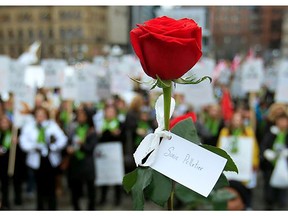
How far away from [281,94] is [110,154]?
2447 mm

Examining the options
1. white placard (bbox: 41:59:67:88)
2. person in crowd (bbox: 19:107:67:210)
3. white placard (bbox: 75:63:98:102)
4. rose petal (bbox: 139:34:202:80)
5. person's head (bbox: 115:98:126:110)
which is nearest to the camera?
rose petal (bbox: 139:34:202:80)

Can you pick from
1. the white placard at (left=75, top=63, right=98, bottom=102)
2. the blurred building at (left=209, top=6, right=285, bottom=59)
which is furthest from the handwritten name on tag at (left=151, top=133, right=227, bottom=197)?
the blurred building at (left=209, top=6, right=285, bottom=59)

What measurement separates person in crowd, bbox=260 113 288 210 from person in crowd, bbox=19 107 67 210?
231cm

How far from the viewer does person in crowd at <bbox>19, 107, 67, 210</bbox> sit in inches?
232

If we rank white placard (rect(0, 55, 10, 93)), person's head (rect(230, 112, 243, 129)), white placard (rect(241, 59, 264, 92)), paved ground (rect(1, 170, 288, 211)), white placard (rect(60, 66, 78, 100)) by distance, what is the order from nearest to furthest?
person's head (rect(230, 112, 243, 129)) → white placard (rect(0, 55, 10, 93)) → paved ground (rect(1, 170, 288, 211)) → white placard (rect(241, 59, 264, 92)) → white placard (rect(60, 66, 78, 100))

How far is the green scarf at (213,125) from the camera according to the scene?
6.64m

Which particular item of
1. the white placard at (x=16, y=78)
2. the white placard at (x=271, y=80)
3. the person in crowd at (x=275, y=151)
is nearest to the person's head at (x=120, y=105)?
the white placard at (x=16, y=78)

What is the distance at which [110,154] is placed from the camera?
20.8ft

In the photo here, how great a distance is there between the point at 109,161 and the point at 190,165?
5.38 metres

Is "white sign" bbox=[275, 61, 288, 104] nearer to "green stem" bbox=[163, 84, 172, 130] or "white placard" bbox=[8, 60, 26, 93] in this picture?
"white placard" bbox=[8, 60, 26, 93]

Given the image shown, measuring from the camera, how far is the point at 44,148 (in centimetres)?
589

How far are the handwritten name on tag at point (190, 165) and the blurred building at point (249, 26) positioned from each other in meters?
83.8

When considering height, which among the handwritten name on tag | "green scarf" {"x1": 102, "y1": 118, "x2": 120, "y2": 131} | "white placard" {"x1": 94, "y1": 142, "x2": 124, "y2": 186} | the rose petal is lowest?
"white placard" {"x1": 94, "y1": 142, "x2": 124, "y2": 186}

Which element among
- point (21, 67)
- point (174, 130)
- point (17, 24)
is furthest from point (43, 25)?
point (174, 130)
